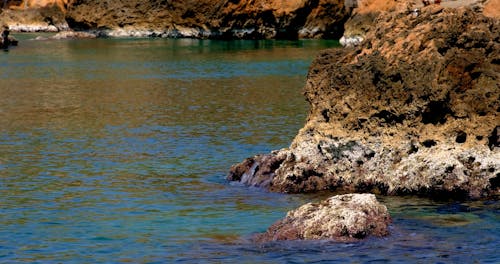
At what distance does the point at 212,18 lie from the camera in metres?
141

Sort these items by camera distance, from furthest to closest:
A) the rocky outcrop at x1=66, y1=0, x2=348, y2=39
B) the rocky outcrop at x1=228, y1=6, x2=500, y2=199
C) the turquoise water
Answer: the rocky outcrop at x1=66, y1=0, x2=348, y2=39
the rocky outcrop at x1=228, y1=6, x2=500, y2=199
the turquoise water

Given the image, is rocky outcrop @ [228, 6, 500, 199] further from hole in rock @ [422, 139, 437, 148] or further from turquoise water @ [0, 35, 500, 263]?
turquoise water @ [0, 35, 500, 263]

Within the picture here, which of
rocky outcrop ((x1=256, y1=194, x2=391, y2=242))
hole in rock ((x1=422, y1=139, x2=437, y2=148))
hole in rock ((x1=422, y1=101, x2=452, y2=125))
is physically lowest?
rocky outcrop ((x1=256, y1=194, x2=391, y2=242))

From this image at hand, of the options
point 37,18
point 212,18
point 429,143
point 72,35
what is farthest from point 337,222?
point 37,18

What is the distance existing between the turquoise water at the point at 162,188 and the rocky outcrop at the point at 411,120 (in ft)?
2.53

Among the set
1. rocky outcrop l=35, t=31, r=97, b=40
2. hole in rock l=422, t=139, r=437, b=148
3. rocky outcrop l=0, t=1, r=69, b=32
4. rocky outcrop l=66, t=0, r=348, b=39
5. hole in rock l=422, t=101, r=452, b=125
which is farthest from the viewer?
rocky outcrop l=0, t=1, r=69, b=32

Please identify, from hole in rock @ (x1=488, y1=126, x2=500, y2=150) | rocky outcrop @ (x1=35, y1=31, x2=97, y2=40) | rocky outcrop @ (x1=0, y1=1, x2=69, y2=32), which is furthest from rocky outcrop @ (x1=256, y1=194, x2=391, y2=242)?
rocky outcrop @ (x1=0, y1=1, x2=69, y2=32)

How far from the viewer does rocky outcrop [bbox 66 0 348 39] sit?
137125 millimetres

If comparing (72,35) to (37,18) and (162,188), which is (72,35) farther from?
(162,188)

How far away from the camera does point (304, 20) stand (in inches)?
5453

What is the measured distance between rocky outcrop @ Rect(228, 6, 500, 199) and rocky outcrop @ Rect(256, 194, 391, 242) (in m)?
4.52

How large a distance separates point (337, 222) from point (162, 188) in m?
8.95

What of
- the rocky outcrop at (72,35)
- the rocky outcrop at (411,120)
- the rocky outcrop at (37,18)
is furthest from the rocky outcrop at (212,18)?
the rocky outcrop at (411,120)

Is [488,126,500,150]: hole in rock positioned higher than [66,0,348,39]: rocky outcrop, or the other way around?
[488,126,500,150]: hole in rock
